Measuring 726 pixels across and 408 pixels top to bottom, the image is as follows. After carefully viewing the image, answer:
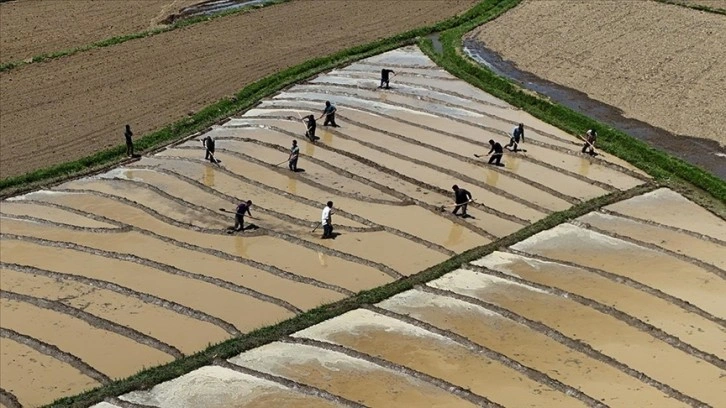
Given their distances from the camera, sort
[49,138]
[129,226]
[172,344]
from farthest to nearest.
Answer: [49,138], [129,226], [172,344]

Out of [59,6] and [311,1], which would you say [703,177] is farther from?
[59,6]

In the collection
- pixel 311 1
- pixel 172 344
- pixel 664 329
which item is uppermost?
pixel 311 1

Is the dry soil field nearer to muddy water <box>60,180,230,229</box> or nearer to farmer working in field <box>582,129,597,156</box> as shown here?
farmer working in field <box>582,129,597,156</box>

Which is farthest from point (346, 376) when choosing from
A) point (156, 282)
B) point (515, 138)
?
point (515, 138)

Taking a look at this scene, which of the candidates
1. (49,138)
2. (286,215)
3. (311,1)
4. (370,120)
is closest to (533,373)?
(286,215)

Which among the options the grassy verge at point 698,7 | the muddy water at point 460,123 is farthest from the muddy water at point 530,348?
the grassy verge at point 698,7

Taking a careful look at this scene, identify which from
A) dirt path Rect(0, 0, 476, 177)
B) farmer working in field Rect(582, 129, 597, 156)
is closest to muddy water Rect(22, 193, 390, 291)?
dirt path Rect(0, 0, 476, 177)

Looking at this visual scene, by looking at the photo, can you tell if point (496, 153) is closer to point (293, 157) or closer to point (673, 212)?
point (673, 212)
